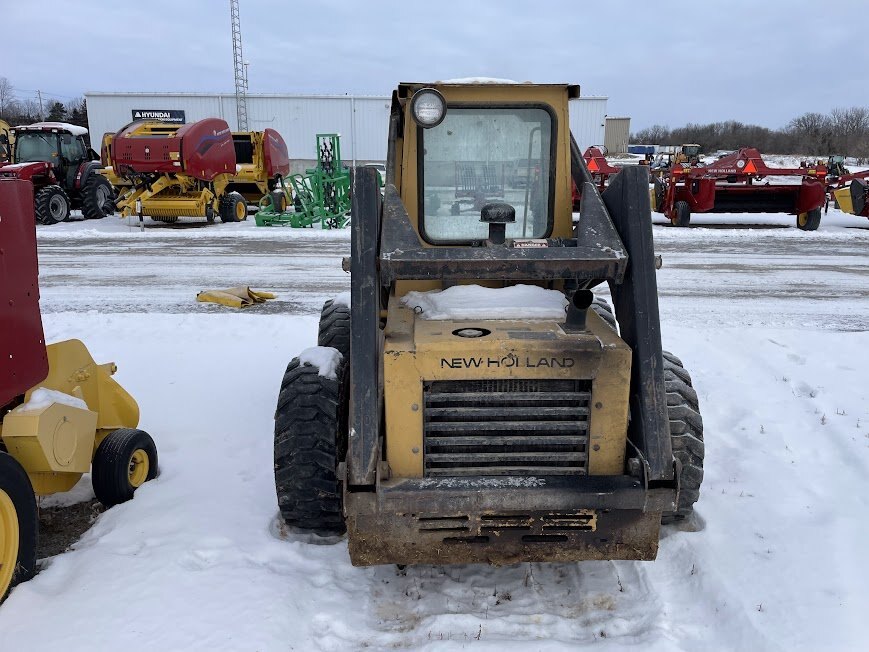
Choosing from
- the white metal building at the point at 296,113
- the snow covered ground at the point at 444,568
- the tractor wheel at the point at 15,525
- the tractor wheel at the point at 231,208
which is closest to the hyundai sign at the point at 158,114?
the white metal building at the point at 296,113

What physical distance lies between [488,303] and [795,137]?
59.4 m

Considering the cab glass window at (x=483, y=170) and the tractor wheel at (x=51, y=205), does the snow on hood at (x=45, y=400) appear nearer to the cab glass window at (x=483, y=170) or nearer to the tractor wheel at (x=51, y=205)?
the cab glass window at (x=483, y=170)

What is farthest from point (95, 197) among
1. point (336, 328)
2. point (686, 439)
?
point (686, 439)

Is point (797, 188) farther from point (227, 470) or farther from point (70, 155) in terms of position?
point (70, 155)

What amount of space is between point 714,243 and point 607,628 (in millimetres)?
13146

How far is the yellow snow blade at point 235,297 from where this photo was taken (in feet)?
29.7

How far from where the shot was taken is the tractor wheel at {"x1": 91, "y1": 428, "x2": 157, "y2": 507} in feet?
13.0

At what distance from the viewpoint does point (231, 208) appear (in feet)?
60.4

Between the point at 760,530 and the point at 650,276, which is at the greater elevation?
the point at 650,276

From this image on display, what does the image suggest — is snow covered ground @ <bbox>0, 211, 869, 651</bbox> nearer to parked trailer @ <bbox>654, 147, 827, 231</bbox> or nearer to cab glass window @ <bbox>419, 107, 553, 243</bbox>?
cab glass window @ <bbox>419, 107, 553, 243</bbox>

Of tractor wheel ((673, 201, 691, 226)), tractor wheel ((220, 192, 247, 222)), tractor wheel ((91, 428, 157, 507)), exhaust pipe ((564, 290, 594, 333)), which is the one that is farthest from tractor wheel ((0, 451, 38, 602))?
tractor wheel ((673, 201, 691, 226))

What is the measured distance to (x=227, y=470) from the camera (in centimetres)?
451

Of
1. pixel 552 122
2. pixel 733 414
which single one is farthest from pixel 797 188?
pixel 552 122

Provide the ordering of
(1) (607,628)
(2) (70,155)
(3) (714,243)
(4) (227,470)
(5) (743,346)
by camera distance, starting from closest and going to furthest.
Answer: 1. (1) (607,628)
2. (4) (227,470)
3. (5) (743,346)
4. (3) (714,243)
5. (2) (70,155)
